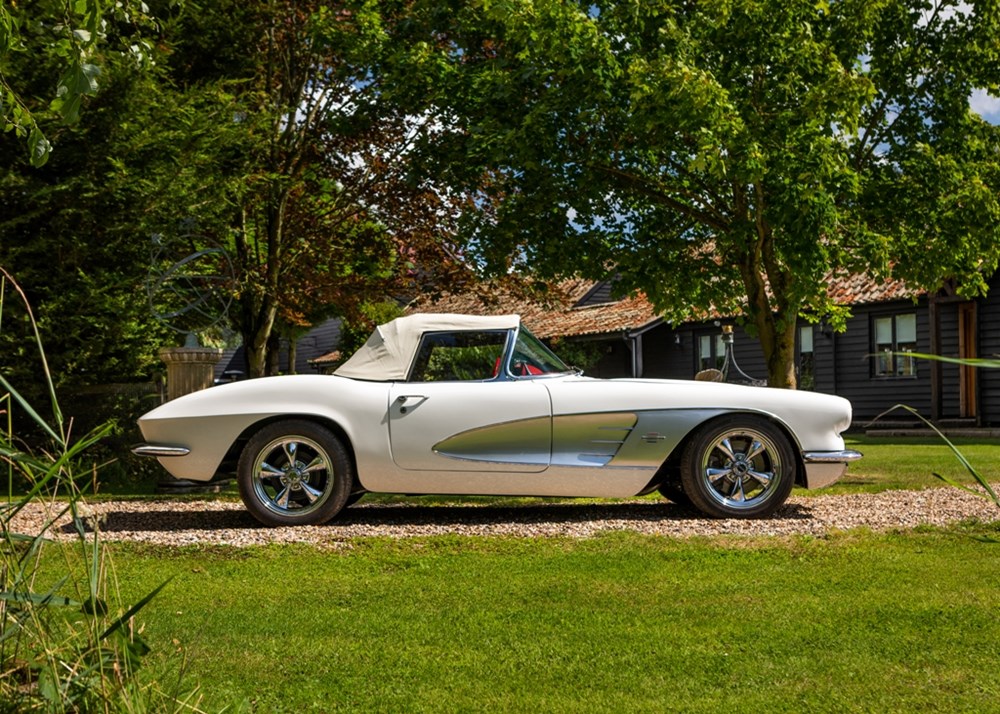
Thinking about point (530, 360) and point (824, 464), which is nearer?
point (824, 464)

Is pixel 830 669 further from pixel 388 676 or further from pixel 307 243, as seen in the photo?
pixel 307 243

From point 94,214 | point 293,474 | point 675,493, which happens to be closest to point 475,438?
point 293,474

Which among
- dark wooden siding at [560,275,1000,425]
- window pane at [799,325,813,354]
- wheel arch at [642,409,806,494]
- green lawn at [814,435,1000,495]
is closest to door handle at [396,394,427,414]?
wheel arch at [642,409,806,494]

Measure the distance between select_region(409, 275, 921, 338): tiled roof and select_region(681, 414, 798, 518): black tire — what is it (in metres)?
15.2

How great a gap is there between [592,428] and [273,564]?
2.49 m

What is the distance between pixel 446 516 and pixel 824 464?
274cm

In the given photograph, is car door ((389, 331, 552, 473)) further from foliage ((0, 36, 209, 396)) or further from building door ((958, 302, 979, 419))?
building door ((958, 302, 979, 419))

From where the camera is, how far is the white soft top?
786 cm

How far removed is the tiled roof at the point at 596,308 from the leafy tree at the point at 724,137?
10670 millimetres

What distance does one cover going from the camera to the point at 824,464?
7.62 meters

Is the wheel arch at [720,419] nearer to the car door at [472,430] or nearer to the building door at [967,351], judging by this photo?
the car door at [472,430]

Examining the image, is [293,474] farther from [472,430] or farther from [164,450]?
[472,430]

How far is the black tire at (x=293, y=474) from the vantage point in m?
7.45

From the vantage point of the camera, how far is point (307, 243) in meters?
15.8
